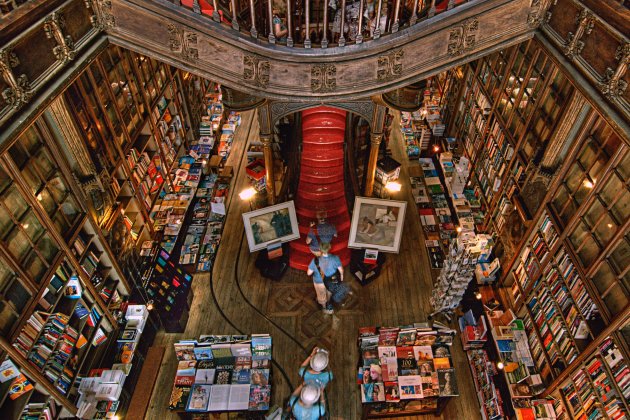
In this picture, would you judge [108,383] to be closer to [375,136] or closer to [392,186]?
[375,136]

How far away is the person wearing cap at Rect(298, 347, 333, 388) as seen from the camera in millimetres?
5887

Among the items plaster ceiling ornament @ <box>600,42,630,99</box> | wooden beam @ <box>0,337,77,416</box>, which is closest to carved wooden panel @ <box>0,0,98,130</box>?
wooden beam @ <box>0,337,77,416</box>

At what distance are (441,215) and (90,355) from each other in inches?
283

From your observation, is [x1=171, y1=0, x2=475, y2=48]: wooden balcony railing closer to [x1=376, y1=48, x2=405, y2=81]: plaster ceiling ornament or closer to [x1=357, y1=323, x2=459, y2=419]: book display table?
[x1=376, y1=48, x2=405, y2=81]: plaster ceiling ornament

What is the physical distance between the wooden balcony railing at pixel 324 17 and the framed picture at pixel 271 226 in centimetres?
304

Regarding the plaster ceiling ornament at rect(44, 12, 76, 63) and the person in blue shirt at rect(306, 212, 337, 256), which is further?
the person in blue shirt at rect(306, 212, 337, 256)

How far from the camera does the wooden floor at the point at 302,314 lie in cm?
716

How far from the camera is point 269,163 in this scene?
834 centimetres

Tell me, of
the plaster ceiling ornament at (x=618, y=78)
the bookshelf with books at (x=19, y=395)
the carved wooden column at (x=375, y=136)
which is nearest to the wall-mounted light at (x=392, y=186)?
the carved wooden column at (x=375, y=136)

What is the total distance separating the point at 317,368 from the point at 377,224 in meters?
3.21

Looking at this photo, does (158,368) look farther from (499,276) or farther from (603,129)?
(603,129)

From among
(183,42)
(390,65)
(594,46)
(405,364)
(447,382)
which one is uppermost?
(390,65)

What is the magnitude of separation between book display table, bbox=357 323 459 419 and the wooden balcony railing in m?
4.56

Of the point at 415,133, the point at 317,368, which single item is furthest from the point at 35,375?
the point at 415,133
